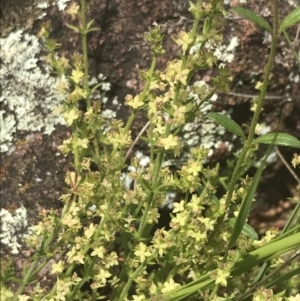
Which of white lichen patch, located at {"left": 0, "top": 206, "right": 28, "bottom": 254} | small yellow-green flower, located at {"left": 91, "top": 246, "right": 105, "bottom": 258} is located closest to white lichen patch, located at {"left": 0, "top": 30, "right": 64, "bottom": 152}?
white lichen patch, located at {"left": 0, "top": 206, "right": 28, "bottom": 254}

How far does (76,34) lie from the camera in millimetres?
1255

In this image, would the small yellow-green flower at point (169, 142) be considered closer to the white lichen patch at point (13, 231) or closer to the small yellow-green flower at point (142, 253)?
the small yellow-green flower at point (142, 253)

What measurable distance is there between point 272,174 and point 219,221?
49 cm

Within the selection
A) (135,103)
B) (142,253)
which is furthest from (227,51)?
(142,253)

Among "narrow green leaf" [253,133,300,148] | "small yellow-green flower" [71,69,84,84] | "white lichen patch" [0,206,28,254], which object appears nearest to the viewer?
"narrow green leaf" [253,133,300,148]

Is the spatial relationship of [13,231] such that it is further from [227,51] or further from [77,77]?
[227,51]

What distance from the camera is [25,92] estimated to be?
1266mm

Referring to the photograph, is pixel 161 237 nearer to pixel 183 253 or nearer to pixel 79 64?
pixel 183 253

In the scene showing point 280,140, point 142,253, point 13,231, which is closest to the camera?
point 280,140

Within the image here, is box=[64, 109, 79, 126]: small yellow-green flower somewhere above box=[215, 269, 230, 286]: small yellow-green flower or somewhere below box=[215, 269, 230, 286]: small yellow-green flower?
above

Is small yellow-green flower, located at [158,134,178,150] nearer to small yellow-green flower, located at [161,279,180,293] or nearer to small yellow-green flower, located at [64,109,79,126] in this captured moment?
small yellow-green flower, located at [64,109,79,126]

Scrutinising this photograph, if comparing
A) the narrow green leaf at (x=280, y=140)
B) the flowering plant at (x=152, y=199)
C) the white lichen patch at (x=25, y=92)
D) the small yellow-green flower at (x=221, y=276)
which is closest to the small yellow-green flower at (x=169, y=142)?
the flowering plant at (x=152, y=199)

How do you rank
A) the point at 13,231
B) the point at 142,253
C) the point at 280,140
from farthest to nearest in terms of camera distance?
the point at 13,231
the point at 142,253
the point at 280,140

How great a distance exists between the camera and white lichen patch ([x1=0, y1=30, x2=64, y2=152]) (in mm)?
1251
